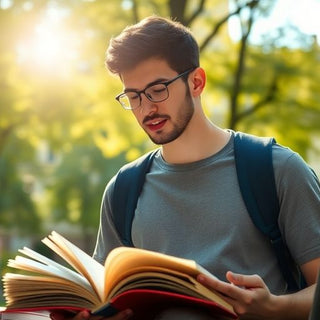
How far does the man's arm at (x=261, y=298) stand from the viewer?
2141 mm

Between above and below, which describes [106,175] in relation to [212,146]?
above

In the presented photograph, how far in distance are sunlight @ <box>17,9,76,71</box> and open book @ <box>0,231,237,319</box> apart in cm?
1280

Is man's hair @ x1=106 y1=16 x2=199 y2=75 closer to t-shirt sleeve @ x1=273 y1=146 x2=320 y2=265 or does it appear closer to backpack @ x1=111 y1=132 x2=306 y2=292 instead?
backpack @ x1=111 y1=132 x2=306 y2=292

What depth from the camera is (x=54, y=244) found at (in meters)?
2.45

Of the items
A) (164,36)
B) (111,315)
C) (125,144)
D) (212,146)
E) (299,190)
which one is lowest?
(111,315)

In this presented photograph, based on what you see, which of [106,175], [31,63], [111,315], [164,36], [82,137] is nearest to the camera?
[111,315]

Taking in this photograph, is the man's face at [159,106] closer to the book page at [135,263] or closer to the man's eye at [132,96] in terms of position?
the man's eye at [132,96]

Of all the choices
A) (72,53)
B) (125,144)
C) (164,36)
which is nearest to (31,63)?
(72,53)

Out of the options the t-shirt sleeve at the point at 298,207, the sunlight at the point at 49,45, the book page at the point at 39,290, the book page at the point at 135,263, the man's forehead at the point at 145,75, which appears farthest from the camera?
the sunlight at the point at 49,45

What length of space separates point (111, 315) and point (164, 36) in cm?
82

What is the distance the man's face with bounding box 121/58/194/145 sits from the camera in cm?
259

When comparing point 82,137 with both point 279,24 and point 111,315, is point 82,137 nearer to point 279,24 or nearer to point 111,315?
point 279,24

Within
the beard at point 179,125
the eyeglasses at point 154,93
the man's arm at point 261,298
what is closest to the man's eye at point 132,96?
the eyeglasses at point 154,93

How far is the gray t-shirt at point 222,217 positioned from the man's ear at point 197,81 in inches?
7.3
